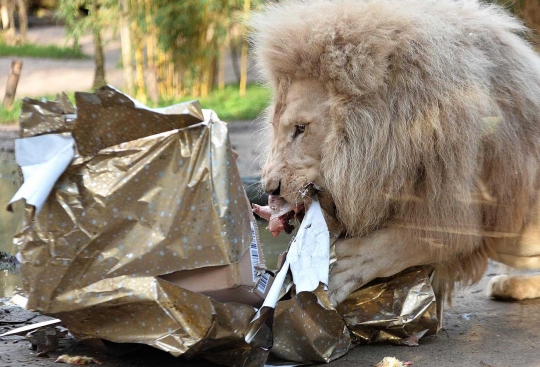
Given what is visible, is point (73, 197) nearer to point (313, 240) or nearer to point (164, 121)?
point (164, 121)

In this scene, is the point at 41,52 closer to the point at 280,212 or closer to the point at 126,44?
the point at 126,44

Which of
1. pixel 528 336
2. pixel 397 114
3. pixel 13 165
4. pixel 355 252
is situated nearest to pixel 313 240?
pixel 355 252

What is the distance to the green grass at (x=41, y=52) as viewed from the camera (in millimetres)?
14461

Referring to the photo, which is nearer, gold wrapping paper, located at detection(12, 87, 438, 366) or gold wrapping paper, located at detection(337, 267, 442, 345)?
gold wrapping paper, located at detection(12, 87, 438, 366)

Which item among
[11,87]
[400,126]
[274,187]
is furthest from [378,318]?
[11,87]

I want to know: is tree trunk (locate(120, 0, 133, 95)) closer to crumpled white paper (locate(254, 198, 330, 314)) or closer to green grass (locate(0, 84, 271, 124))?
green grass (locate(0, 84, 271, 124))

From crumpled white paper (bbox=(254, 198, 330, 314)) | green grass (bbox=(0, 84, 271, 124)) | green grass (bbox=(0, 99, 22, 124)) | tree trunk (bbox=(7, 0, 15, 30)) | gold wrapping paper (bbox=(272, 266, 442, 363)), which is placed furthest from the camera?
tree trunk (bbox=(7, 0, 15, 30))

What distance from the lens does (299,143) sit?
9.69ft

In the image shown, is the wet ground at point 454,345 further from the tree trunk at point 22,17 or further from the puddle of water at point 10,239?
the tree trunk at point 22,17

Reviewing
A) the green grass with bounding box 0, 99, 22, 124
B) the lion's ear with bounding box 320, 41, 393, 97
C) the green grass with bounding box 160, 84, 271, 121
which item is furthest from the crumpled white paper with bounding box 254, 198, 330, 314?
the green grass with bounding box 160, 84, 271, 121

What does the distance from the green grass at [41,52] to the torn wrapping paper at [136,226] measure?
1259cm

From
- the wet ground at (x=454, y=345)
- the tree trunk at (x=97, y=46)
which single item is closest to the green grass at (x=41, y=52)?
the tree trunk at (x=97, y=46)

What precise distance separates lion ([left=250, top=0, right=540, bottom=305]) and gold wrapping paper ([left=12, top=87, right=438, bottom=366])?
0.53 meters

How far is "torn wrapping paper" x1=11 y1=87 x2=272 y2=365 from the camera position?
2.37 meters
